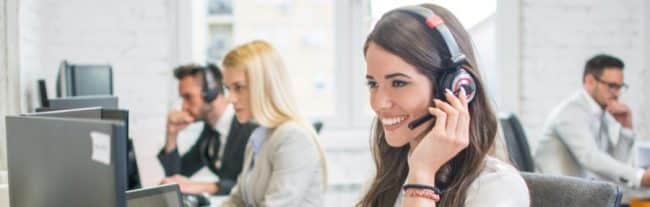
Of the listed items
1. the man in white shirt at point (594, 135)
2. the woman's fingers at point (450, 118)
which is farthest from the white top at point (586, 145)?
the woman's fingers at point (450, 118)

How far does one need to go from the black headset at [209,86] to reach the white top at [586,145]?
1.45 m

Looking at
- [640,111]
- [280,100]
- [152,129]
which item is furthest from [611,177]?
[152,129]

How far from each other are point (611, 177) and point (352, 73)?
137cm

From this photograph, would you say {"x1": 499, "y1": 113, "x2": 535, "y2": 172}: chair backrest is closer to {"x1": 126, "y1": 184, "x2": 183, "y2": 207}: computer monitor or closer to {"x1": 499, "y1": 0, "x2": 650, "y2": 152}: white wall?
{"x1": 499, "y1": 0, "x2": 650, "y2": 152}: white wall

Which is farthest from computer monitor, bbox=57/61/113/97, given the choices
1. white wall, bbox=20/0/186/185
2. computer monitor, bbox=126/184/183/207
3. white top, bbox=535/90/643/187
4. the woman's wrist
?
white top, bbox=535/90/643/187

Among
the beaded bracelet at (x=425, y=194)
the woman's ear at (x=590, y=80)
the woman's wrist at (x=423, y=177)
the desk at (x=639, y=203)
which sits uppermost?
the woman's ear at (x=590, y=80)

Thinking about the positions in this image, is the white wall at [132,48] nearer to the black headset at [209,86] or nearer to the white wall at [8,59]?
the black headset at [209,86]

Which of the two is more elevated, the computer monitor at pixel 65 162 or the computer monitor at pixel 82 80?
the computer monitor at pixel 82 80

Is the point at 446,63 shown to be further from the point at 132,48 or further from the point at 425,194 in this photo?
the point at 132,48

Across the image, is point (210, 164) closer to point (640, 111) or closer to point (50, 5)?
point (50, 5)

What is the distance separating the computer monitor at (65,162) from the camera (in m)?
0.75

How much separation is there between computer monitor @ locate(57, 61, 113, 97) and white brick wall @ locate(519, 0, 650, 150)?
220 cm

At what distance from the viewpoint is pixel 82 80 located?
2.24 m

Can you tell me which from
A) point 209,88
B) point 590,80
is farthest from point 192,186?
point 590,80
